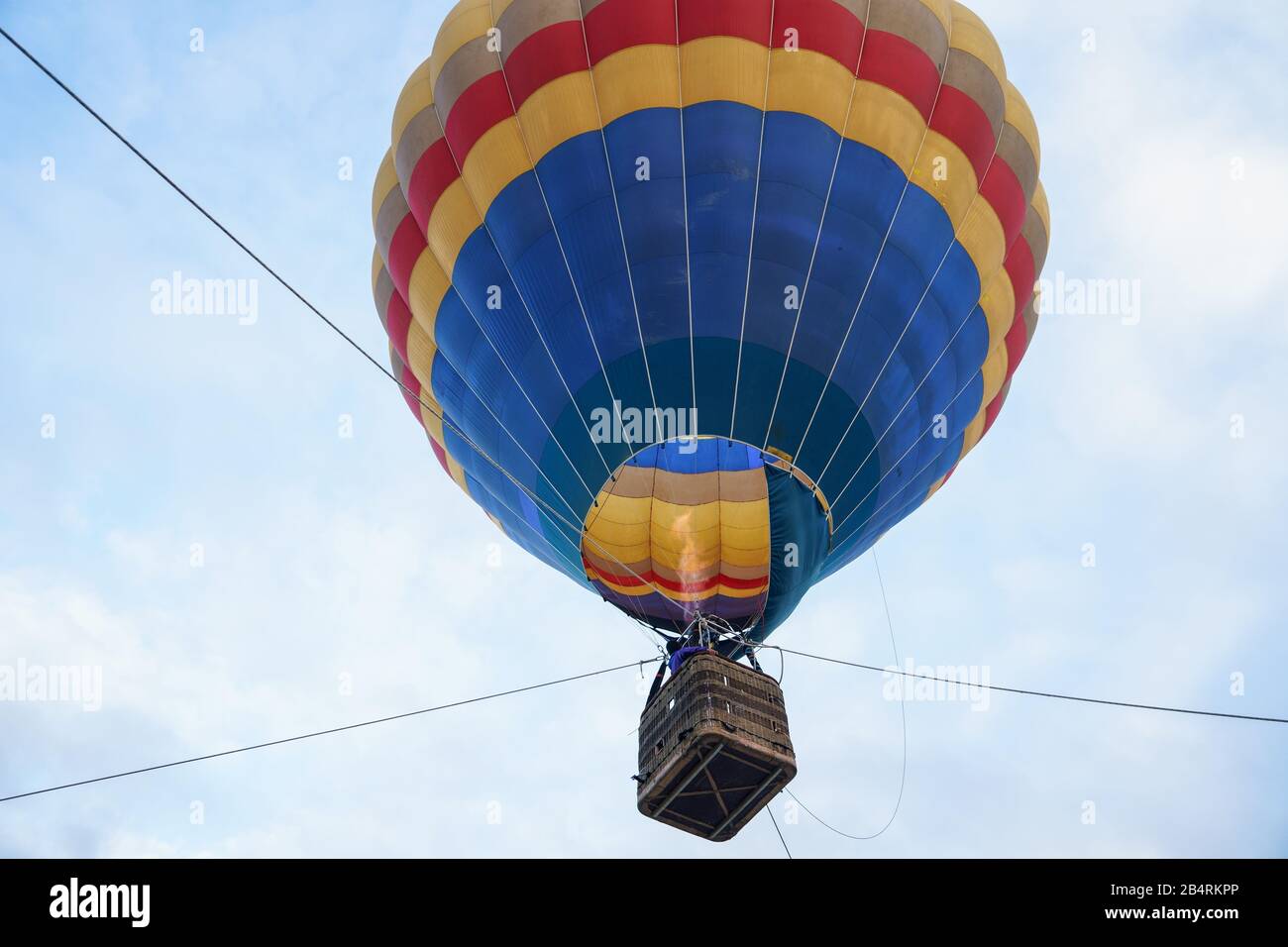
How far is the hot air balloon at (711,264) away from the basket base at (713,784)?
0.03 metres

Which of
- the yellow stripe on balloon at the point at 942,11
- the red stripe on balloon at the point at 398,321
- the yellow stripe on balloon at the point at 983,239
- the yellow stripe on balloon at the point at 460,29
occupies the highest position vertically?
the yellow stripe on balloon at the point at 460,29

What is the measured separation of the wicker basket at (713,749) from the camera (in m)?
7.23

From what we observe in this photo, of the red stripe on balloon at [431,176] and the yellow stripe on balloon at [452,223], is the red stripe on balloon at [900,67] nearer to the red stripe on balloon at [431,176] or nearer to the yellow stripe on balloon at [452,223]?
the yellow stripe on balloon at [452,223]

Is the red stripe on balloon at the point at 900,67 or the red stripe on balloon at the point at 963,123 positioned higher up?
the red stripe on balloon at the point at 900,67

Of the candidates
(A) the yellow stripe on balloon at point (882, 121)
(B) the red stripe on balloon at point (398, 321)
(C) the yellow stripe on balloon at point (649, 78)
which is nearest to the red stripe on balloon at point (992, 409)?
(A) the yellow stripe on balloon at point (882, 121)

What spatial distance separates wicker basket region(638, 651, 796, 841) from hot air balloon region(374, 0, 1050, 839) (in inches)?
1.1

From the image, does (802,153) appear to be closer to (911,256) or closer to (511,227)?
(911,256)

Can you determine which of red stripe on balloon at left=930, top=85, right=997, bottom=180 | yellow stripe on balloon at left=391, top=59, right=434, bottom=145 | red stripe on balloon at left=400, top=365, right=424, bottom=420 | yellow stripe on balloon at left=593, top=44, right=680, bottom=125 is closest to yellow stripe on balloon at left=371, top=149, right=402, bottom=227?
yellow stripe on balloon at left=391, top=59, right=434, bottom=145

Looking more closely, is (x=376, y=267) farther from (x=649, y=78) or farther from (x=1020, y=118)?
(x=1020, y=118)

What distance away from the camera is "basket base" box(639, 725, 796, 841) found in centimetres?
721

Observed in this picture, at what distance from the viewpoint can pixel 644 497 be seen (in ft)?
30.7

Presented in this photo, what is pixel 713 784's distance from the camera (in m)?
7.49

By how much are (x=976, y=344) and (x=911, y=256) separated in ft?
4.47

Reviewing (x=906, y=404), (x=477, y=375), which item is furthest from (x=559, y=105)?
(x=906, y=404)
